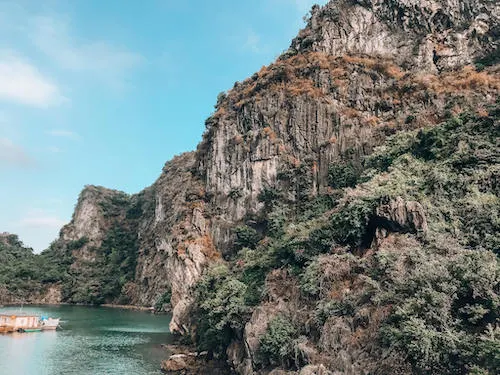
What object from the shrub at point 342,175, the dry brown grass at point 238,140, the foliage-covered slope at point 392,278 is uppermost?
the dry brown grass at point 238,140

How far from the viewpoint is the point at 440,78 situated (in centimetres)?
5347

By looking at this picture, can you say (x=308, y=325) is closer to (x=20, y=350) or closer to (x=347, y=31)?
(x=20, y=350)

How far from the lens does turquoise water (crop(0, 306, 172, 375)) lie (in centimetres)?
3747

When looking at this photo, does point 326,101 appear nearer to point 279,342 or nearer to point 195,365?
point 195,365

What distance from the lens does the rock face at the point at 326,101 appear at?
52750mm

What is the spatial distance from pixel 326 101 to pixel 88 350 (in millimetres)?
40827

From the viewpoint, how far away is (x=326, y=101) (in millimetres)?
57375

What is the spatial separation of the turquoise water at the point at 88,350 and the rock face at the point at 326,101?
224 inches

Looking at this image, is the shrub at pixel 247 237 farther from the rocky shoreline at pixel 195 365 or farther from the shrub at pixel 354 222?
the shrub at pixel 354 222

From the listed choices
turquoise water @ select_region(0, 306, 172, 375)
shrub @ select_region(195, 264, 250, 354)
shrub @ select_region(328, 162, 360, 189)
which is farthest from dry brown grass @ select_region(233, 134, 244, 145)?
turquoise water @ select_region(0, 306, 172, 375)

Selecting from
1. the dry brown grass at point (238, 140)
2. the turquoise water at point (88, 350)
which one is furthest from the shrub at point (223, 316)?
the dry brown grass at point (238, 140)

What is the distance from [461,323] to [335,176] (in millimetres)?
30051

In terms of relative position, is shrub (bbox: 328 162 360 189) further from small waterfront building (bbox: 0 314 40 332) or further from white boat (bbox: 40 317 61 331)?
small waterfront building (bbox: 0 314 40 332)

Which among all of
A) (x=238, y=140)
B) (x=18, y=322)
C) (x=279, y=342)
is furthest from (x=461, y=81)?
(x=18, y=322)
